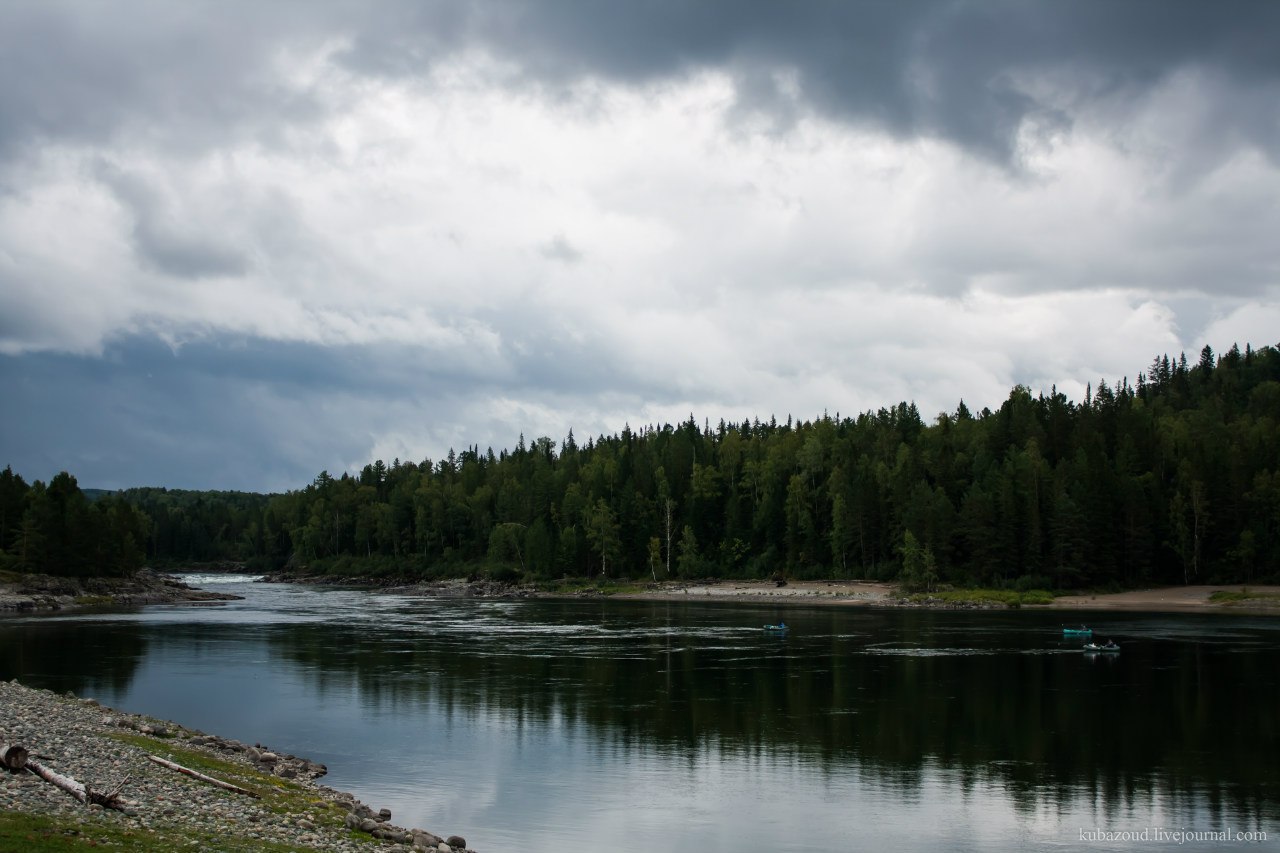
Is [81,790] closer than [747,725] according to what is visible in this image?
Yes

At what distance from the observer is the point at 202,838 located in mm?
18172

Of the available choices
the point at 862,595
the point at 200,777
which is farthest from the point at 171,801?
the point at 862,595

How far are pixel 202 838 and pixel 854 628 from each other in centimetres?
6991

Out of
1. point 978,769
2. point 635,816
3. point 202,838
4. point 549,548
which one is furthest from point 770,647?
point 549,548

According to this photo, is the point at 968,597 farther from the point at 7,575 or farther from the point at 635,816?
the point at 7,575

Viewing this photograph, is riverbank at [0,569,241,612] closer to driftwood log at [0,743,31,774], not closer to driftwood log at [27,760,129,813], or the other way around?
driftwood log at [0,743,31,774]

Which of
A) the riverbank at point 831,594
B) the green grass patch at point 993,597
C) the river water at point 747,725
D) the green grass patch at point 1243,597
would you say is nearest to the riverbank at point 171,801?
the river water at point 747,725

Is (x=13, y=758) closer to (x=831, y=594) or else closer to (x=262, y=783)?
(x=262, y=783)

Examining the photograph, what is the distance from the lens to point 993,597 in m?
112

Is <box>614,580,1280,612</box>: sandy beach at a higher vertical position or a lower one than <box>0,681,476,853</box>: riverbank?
lower

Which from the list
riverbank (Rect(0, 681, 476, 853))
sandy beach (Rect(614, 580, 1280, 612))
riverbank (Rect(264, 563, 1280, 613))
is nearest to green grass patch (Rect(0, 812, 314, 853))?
riverbank (Rect(0, 681, 476, 853))

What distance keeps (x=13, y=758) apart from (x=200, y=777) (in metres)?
4.58

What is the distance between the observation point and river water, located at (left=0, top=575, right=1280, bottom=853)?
1022 inches

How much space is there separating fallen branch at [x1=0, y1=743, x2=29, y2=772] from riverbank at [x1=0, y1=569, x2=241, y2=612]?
94.6 metres
